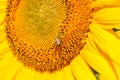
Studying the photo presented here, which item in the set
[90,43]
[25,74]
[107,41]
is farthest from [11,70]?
[107,41]

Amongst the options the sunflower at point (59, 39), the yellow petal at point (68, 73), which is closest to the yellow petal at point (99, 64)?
the sunflower at point (59, 39)

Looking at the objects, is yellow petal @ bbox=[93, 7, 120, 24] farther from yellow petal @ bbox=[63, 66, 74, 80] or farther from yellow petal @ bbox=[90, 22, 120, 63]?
yellow petal @ bbox=[63, 66, 74, 80]

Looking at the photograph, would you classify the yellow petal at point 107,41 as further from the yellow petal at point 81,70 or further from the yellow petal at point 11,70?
the yellow petal at point 11,70

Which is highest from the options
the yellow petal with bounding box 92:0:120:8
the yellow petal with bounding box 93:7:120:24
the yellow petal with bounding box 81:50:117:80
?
the yellow petal with bounding box 92:0:120:8

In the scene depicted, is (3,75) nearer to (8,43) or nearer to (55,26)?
(8,43)

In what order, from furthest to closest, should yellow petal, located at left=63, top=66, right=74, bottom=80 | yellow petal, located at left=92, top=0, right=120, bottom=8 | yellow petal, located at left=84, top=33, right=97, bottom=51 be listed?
yellow petal, located at left=63, top=66, right=74, bottom=80
yellow petal, located at left=84, top=33, right=97, bottom=51
yellow petal, located at left=92, top=0, right=120, bottom=8

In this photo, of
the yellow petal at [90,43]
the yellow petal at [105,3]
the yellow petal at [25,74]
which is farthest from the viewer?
the yellow petal at [25,74]

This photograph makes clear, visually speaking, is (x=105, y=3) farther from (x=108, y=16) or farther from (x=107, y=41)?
(x=107, y=41)

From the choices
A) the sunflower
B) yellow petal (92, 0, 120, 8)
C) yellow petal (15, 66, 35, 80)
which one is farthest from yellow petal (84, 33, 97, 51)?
yellow petal (15, 66, 35, 80)
